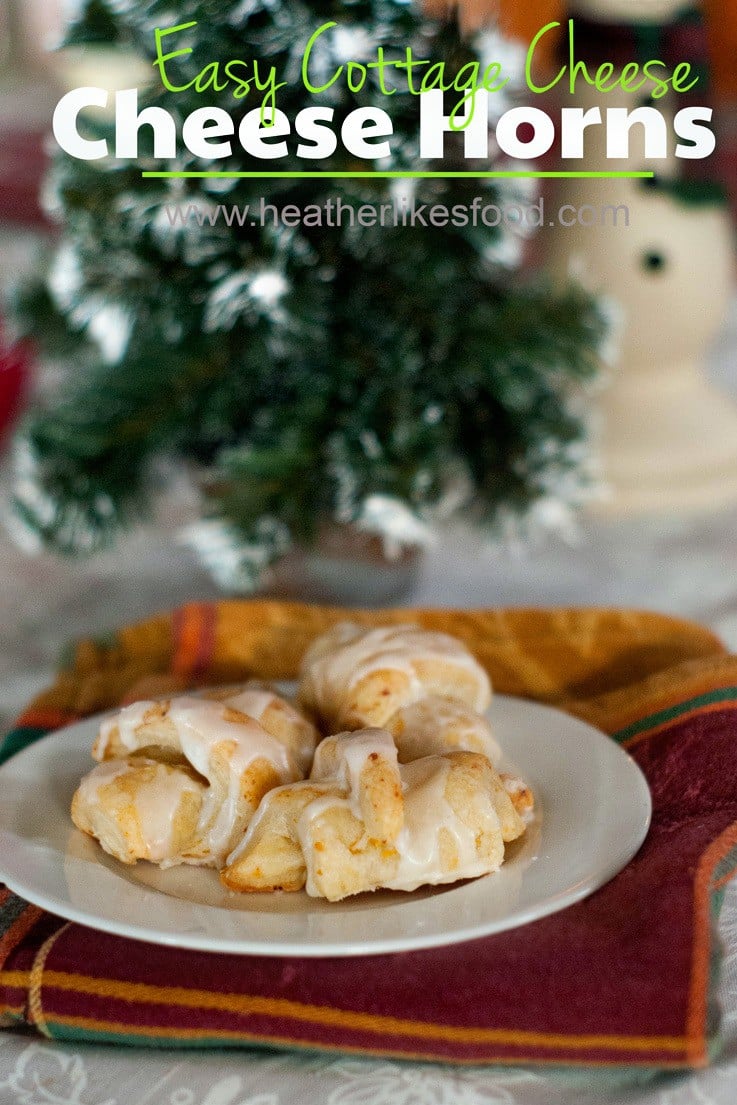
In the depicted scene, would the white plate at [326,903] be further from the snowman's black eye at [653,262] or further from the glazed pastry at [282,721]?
the snowman's black eye at [653,262]

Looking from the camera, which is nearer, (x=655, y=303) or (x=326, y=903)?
(x=326, y=903)

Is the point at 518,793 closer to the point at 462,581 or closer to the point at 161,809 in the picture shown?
the point at 161,809

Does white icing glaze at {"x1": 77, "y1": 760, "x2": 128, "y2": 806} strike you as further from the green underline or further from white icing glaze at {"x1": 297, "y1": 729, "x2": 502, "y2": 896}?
the green underline

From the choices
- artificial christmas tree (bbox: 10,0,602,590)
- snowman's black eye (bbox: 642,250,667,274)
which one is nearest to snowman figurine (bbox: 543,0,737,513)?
snowman's black eye (bbox: 642,250,667,274)

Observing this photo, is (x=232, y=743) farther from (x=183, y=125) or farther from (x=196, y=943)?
(x=183, y=125)

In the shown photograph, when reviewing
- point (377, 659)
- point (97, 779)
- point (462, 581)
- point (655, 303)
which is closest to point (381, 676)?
point (377, 659)
